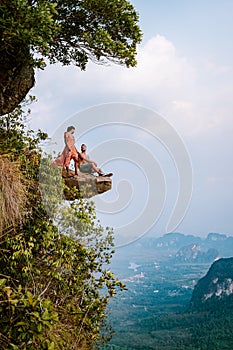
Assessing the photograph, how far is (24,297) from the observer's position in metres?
3.34

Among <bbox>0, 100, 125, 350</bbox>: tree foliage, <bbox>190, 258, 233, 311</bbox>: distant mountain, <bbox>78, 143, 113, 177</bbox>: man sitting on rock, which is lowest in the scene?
<bbox>190, 258, 233, 311</bbox>: distant mountain

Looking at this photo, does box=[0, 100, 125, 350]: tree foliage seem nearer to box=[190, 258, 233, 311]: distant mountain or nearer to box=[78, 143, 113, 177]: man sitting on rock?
box=[78, 143, 113, 177]: man sitting on rock

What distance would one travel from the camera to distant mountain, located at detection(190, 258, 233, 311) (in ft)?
287

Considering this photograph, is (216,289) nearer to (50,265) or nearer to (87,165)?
(87,165)

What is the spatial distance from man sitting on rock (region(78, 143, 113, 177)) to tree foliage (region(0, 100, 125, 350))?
0.92 meters

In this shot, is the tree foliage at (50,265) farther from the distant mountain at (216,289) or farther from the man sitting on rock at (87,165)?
the distant mountain at (216,289)

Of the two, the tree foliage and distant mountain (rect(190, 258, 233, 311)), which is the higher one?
the tree foliage

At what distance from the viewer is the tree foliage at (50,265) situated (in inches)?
136

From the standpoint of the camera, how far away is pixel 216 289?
313 ft

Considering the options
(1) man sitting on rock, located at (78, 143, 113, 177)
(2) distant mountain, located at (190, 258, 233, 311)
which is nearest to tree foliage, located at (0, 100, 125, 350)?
(1) man sitting on rock, located at (78, 143, 113, 177)

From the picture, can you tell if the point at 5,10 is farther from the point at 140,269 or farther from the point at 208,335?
the point at 140,269

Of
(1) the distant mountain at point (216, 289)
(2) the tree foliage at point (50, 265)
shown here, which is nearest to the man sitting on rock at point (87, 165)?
(2) the tree foliage at point (50, 265)

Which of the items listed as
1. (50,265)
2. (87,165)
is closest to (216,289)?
(87,165)

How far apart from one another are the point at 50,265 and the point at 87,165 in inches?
110
